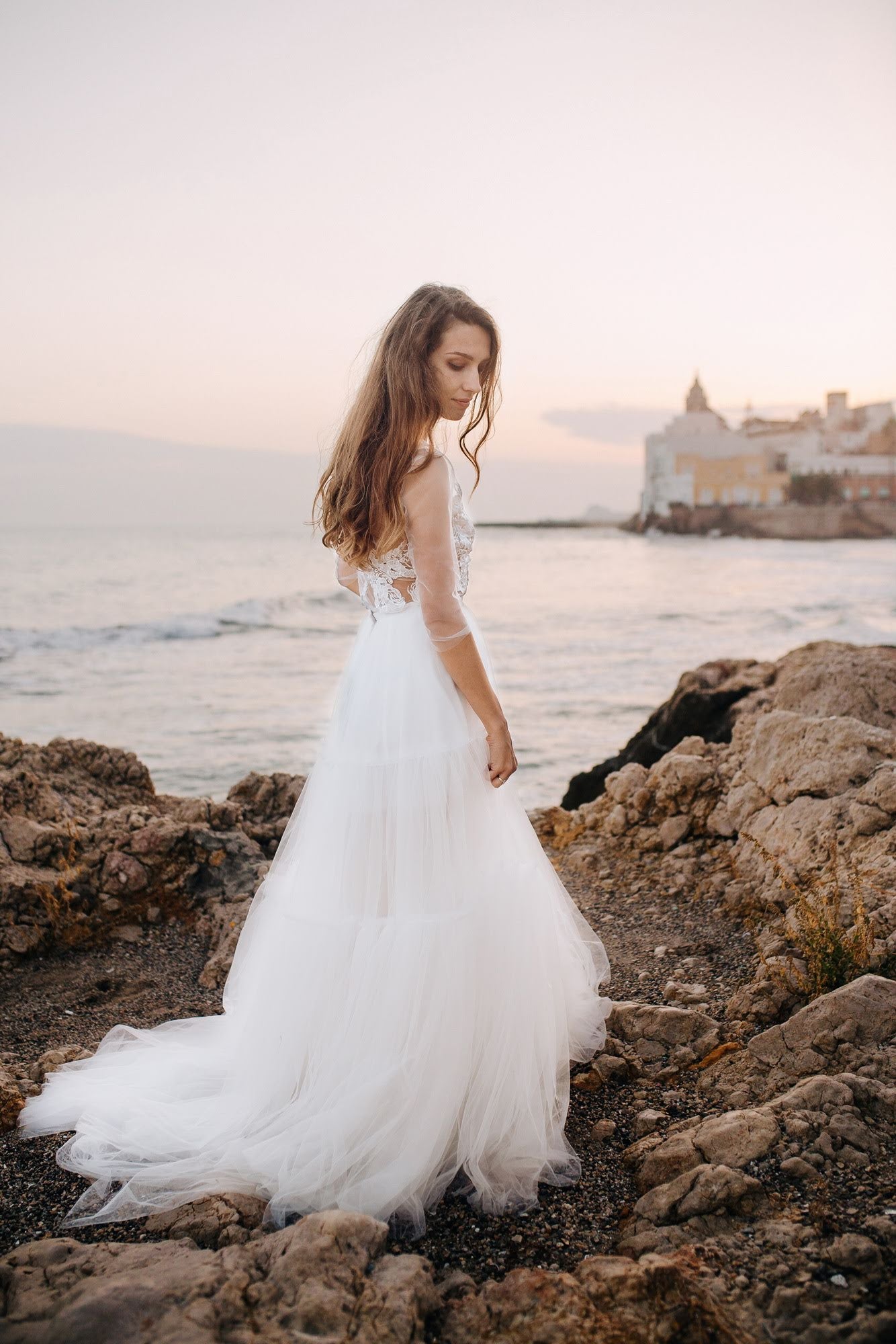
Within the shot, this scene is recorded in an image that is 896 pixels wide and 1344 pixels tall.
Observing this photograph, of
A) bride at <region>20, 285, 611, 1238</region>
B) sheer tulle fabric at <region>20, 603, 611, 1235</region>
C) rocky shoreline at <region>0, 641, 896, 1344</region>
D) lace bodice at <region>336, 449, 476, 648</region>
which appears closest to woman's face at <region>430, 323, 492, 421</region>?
bride at <region>20, 285, 611, 1238</region>

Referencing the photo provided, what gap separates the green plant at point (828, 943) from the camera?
8.80ft

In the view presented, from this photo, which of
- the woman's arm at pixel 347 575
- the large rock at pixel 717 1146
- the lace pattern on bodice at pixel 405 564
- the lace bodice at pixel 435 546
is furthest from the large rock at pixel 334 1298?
the woman's arm at pixel 347 575

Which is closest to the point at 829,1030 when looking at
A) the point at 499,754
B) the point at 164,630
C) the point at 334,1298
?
the point at 499,754

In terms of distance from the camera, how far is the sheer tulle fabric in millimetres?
2127

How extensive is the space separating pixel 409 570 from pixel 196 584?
1167 inches

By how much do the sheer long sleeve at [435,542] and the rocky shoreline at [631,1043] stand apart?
1.33 metres

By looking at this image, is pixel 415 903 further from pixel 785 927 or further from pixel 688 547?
pixel 688 547

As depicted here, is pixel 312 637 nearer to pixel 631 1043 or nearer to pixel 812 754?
pixel 812 754

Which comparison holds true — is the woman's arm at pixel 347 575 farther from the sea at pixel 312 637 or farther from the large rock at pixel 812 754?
the large rock at pixel 812 754

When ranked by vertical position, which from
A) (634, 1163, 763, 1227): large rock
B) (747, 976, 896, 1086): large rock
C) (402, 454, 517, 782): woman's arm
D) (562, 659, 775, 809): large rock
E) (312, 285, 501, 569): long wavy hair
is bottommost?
(634, 1163, 763, 1227): large rock

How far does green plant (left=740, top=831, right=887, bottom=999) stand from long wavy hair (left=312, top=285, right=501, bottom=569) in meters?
1.75

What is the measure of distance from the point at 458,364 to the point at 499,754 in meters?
1.01

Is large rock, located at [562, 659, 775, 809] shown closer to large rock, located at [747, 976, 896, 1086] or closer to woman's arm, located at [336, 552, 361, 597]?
large rock, located at [747, 976, 896, 1086]

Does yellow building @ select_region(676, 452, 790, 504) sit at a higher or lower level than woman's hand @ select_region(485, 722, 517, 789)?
higher
